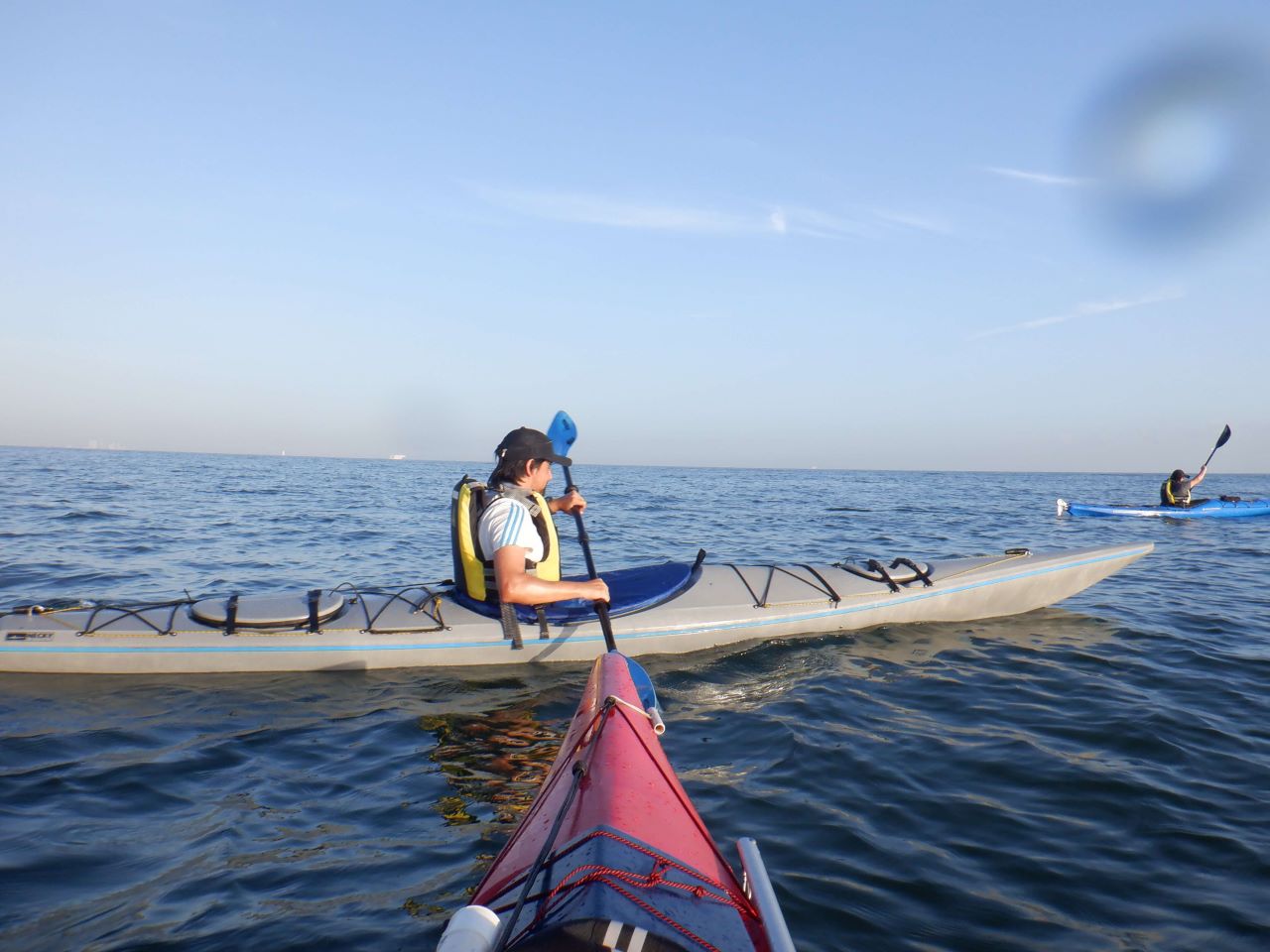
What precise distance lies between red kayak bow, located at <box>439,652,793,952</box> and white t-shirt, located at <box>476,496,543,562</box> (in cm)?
194

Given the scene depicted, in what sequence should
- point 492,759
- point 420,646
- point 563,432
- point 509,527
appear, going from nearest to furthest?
point 492,759, point 509,527, point 420,646, point 563,432

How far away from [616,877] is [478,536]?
3.75m

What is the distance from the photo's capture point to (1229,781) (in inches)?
153

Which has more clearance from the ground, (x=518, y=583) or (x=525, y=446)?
(x=525, y=446)

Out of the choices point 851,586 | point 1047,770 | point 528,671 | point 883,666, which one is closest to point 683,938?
point 1047,770

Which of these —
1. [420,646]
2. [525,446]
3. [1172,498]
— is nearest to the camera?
[525,446]

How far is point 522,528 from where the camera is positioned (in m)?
4.57

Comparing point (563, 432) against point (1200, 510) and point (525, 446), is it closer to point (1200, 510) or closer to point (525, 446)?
point (525, 446)

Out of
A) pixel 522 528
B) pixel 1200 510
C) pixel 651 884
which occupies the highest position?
pixel 522 528

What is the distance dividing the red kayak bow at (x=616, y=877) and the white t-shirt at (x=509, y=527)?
6.37 ft

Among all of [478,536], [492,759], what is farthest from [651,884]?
[478,536]

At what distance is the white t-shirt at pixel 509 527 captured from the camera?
453cm

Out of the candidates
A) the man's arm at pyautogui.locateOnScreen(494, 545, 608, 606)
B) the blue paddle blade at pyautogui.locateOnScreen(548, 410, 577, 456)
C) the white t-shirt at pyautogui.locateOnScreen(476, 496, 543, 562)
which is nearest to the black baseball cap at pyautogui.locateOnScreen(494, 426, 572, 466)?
the white t-shirt at pyautogui.locateOnScreen(476, 496, 543, 562)

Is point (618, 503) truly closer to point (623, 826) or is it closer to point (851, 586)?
point (851, 586)
